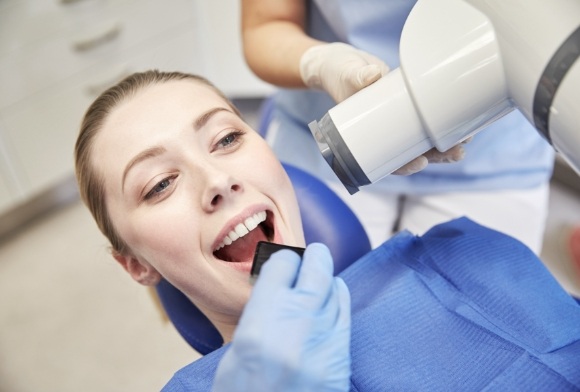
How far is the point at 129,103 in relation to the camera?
922 mm

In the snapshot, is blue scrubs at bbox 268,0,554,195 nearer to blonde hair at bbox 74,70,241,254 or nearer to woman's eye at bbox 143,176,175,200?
blonde hair at bbox 74,70,241,254

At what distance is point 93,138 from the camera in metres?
0.93

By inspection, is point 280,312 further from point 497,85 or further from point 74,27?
point 74,27

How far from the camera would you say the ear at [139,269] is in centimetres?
97

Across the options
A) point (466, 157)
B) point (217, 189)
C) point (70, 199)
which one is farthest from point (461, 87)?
point (70, 199)

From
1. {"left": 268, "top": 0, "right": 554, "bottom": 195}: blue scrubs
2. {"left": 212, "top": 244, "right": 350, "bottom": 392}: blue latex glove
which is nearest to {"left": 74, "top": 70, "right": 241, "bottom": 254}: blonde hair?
{"left": 268, "top": 0, "right": 554, "bottom": 195}: blue scrubs

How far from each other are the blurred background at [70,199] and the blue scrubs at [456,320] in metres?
0.75

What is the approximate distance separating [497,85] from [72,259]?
1748 mm

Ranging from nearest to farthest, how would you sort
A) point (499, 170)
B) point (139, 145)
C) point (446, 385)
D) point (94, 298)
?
point (446, 385), point (139, 145), point (499, 170), point (94, 298)

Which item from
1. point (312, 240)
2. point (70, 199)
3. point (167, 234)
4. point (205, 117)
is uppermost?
point (205, 117)

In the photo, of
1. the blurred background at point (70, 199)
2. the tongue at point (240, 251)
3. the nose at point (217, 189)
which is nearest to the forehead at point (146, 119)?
the nose at point (217, 189)

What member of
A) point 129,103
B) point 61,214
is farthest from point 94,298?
point 129,103

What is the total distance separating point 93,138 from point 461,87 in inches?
23.3

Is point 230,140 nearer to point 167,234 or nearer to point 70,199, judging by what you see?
point 167,234
